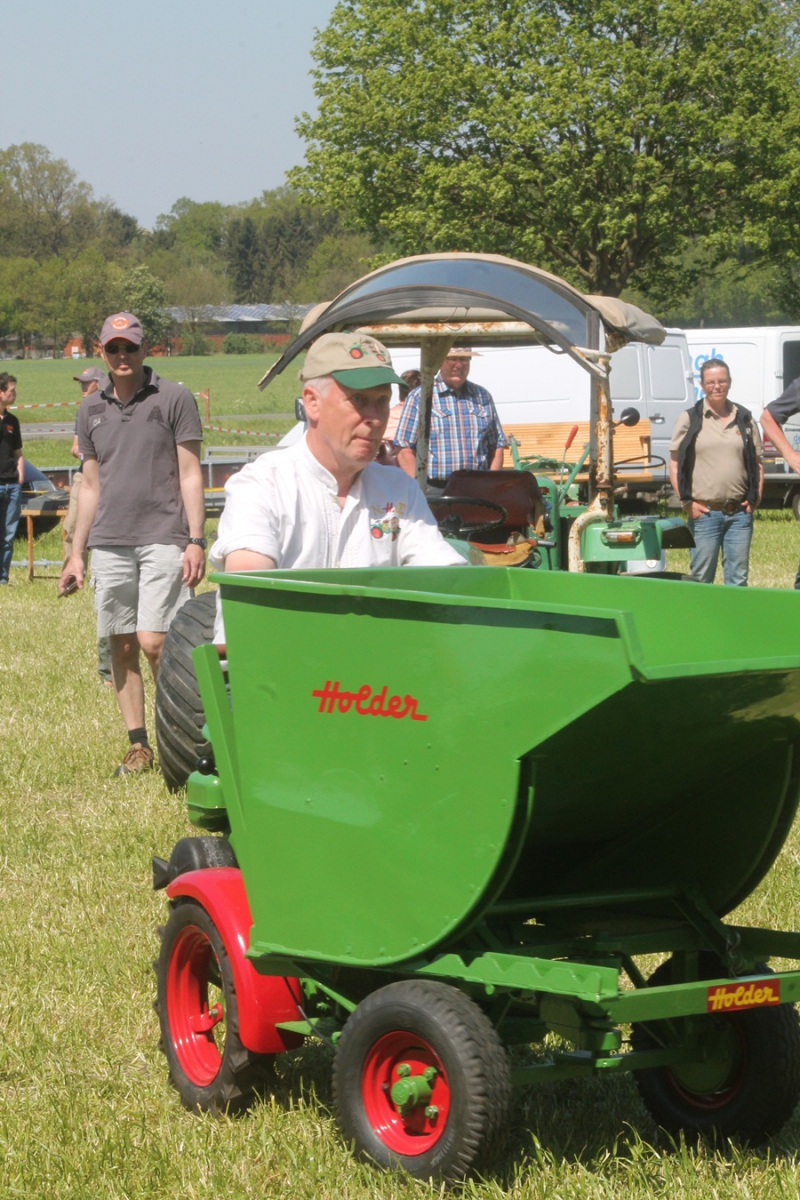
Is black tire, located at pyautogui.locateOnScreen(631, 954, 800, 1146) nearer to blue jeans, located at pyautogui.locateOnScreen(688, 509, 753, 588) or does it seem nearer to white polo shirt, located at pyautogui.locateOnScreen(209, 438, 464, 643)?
white polo shirt, located at pyautogui.locateOnScreen(209, 438, 464, 643)

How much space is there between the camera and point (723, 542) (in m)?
11.0

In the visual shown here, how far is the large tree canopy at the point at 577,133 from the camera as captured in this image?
39531mm

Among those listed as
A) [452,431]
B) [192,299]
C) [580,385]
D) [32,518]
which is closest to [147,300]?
[192,299]

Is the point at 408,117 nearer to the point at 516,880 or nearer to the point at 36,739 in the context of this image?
the point at 36,739

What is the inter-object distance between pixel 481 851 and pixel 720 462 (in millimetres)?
8428

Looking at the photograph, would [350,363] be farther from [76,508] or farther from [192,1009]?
[76,508]

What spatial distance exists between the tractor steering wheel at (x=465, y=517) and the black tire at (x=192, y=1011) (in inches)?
202

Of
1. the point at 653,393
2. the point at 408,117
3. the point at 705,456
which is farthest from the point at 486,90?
the point at 705,456

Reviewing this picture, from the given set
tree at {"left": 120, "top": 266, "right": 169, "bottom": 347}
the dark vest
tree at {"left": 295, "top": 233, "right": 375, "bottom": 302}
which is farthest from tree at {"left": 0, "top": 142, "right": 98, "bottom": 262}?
the dark vest

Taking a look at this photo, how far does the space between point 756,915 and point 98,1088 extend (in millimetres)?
2293

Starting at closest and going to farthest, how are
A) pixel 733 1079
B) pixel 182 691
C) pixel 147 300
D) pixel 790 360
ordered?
pixel 733 1079 → pixel 182 691 → pixel 790 360 → pixel 147 300

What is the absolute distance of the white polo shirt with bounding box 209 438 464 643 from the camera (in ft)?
12.4

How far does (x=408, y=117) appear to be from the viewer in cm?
4203

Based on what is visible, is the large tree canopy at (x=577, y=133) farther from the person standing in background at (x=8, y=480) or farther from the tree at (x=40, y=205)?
the tree at (x=40, y=205)
